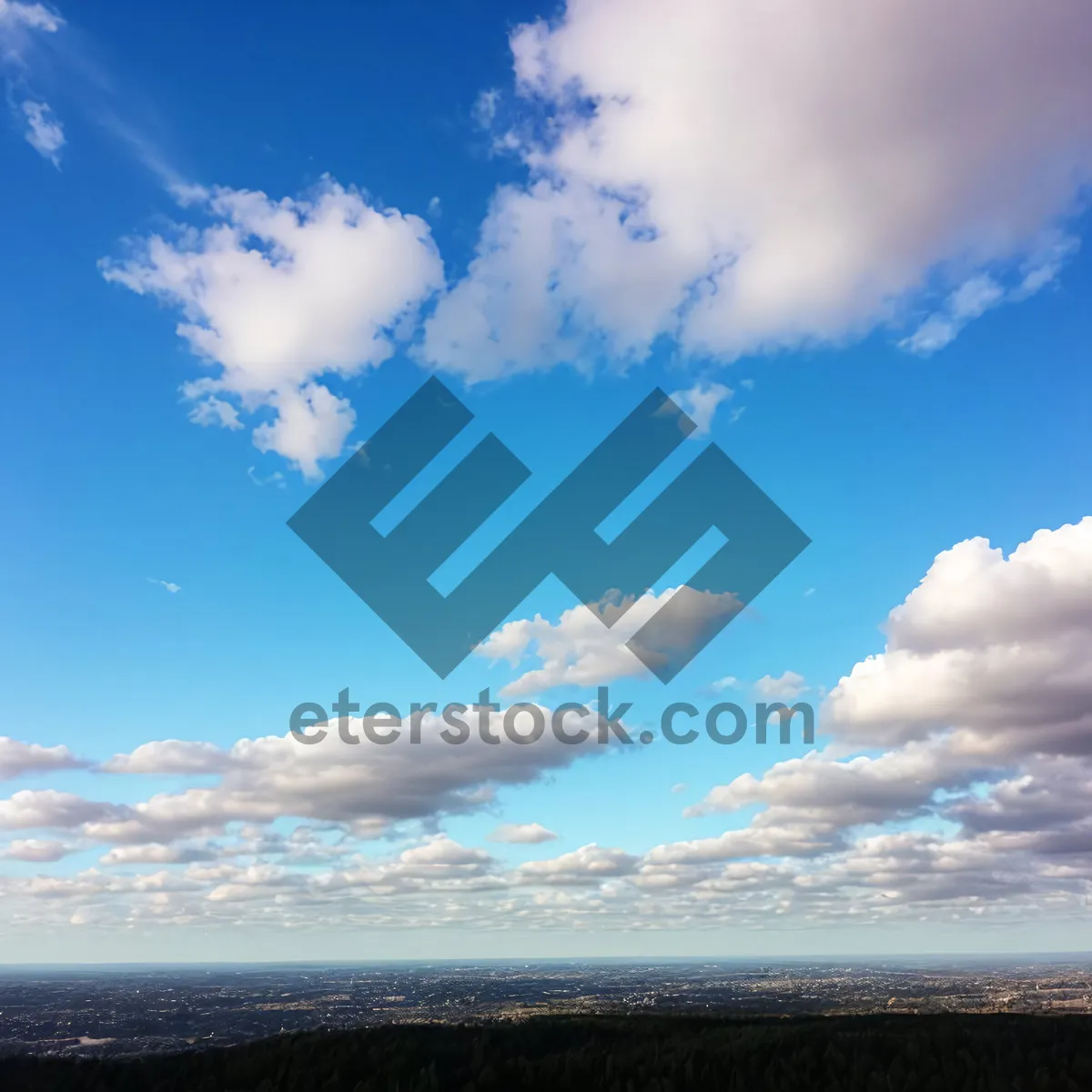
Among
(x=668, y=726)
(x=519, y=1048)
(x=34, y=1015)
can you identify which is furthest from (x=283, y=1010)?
(x=519, y=1048)

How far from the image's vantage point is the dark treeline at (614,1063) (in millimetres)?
12008

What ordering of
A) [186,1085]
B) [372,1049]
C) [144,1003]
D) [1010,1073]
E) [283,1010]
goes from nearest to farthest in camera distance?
[1010,1073], [186,1085], [372,1049], [283,1010], [144,1003]

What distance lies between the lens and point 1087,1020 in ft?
57.4

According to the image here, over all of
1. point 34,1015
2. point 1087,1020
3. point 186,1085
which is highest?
point 34,1015

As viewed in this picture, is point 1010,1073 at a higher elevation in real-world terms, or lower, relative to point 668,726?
lower

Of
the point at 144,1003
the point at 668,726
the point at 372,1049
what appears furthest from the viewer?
the point at 144,1003

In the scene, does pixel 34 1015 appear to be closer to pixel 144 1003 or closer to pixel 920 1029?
pixel 144 1003

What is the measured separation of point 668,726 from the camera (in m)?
35.0

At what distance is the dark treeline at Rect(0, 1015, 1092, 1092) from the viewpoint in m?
12.0

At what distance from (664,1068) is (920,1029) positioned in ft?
19.0

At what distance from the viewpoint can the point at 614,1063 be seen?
43.2 feet

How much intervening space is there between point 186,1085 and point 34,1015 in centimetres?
12257

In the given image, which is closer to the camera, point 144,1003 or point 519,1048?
point 519,1048

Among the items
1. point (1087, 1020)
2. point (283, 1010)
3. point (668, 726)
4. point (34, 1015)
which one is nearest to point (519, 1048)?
point (1087, 1020)
